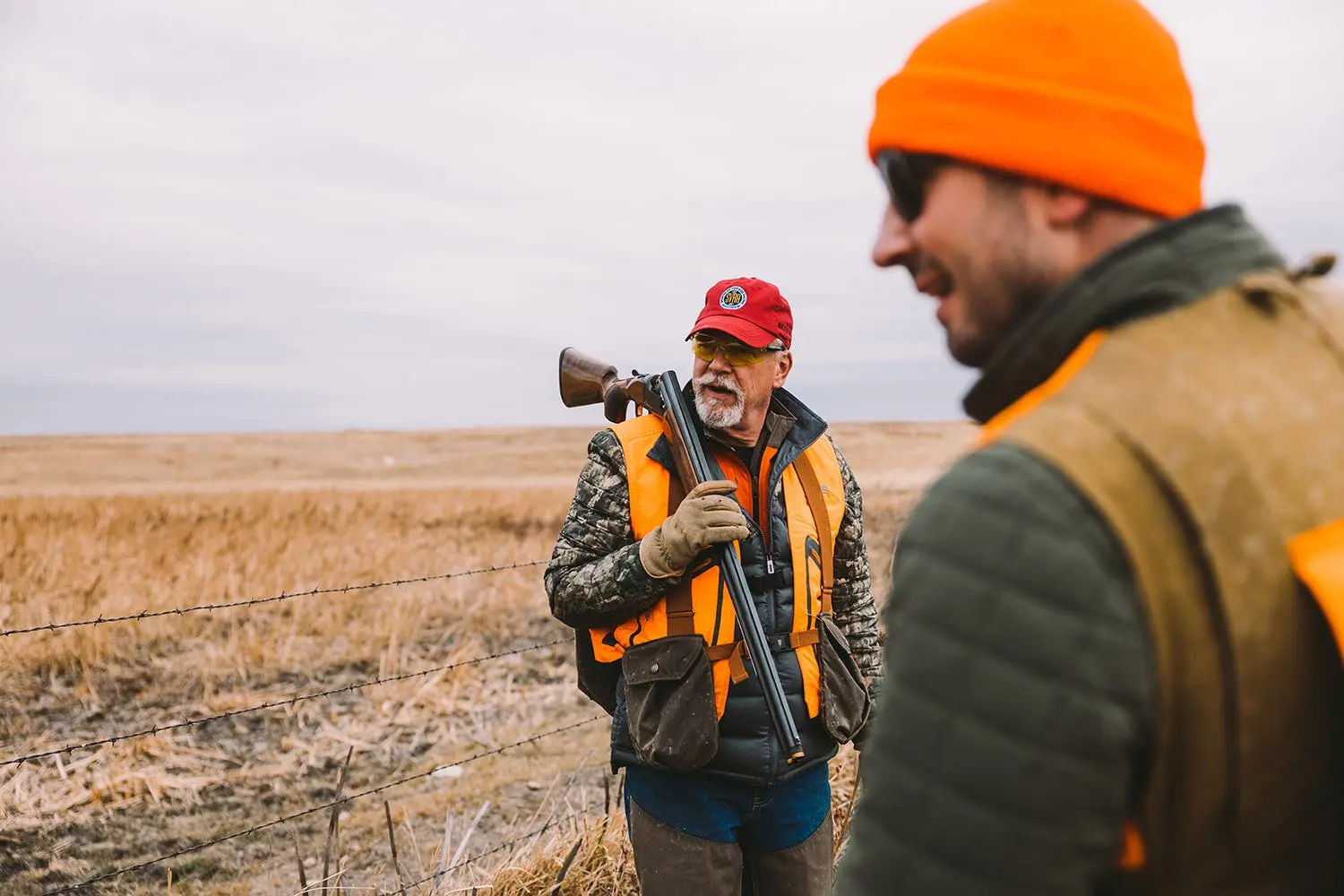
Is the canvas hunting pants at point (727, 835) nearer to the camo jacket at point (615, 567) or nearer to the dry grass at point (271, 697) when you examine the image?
the camo jacket at point (615, 567)

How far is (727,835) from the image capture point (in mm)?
3057

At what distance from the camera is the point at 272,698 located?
828 cm

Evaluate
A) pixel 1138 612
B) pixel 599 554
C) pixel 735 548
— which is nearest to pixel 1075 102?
pixel 1138 612

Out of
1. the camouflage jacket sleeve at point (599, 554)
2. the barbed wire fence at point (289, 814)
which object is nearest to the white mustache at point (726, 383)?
the camouflage jacket sleeve at point (599, 554)

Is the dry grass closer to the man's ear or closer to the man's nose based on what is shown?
the man's nose

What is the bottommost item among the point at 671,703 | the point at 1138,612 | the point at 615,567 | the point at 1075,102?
the point at 671,703

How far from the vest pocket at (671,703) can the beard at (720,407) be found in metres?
0.74

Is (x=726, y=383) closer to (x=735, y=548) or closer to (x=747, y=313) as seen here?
(x=747, y=313)

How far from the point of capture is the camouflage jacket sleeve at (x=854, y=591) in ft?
11.5

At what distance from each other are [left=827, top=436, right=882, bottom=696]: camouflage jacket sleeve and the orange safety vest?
0.27 feet

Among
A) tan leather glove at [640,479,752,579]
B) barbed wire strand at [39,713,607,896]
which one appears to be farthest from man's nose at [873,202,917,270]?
barbed wire strand at [39,713,607,896]

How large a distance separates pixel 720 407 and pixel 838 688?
3.34 ft

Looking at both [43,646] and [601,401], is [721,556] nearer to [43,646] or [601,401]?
[601,401]

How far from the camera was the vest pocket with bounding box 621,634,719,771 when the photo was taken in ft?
9.66
